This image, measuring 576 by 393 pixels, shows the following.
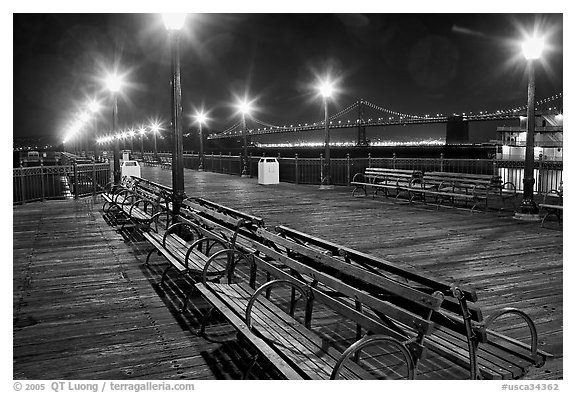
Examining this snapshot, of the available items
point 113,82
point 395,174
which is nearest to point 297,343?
point 395,174

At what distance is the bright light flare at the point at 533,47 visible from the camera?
11.5 m

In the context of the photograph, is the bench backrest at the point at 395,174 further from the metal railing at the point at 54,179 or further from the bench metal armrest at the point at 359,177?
the metal railing at the point at 54,179

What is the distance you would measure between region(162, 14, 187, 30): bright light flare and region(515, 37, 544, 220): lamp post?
23.5ft

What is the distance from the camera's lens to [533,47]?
38.3 ft

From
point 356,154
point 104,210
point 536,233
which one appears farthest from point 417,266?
point 356,154

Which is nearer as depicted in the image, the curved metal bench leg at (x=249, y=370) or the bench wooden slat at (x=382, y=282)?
the bench wooden slat at (x=382, y=282)

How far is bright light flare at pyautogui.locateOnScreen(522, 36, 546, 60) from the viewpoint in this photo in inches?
451

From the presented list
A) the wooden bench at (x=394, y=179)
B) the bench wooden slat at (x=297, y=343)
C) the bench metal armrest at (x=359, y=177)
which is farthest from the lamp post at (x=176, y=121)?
the bench metal armrest at (x=359, y=177)

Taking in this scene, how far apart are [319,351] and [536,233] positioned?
282 inches

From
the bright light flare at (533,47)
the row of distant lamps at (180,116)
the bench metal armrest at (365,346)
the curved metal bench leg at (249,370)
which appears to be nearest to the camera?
the bench metal armrest at (365,346)

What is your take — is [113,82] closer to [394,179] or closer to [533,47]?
[394,179]

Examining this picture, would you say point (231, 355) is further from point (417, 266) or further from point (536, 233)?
point (536, 233)

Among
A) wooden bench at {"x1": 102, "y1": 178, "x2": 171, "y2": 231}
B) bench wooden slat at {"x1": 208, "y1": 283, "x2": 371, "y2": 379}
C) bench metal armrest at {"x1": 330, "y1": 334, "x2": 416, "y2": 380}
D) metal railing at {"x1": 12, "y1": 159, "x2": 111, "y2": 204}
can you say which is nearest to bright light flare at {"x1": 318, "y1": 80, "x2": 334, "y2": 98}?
wooden bench at {"x1": 102, "y1": 178, "x2": 171, "y2": 231}

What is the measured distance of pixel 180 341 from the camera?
15.8 feet
